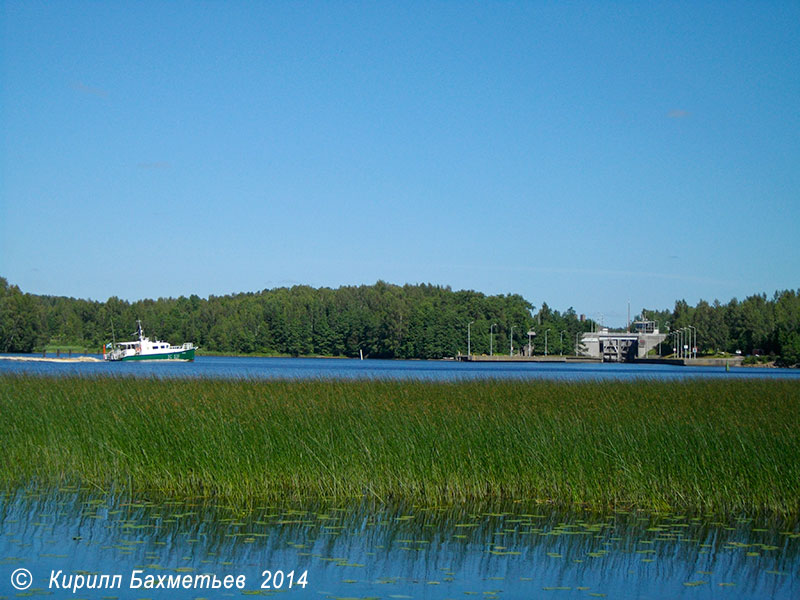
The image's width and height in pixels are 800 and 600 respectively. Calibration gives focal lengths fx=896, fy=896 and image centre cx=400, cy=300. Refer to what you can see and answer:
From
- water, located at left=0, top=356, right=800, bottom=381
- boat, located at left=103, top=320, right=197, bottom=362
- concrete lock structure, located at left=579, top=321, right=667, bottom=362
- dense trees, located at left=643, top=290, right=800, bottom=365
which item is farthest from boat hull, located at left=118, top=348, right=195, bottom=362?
concrete lock structure, located at left=579, top=321, right=667, bottom=362

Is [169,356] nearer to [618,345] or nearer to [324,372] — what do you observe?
[324,372]

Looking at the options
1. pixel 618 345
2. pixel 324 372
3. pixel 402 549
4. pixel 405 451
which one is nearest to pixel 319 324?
pixel 618 345

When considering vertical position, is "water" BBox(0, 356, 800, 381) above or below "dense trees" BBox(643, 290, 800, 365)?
below

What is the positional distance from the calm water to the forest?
119 m

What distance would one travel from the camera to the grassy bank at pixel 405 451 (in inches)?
543

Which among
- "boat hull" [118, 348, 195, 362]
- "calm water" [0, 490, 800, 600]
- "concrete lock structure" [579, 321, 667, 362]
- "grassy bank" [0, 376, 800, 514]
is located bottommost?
"calm water" [0, 490, 800, 600]

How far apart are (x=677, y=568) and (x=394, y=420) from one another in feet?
21.1

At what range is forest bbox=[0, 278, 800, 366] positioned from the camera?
462ft

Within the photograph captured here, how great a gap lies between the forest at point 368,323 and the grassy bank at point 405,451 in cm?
11460

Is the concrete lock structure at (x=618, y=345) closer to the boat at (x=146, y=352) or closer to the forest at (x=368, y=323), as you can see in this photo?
the forest at (x=368, y=323)

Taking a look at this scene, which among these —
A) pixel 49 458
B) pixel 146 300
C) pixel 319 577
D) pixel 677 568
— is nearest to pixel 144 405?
pixel 49 458

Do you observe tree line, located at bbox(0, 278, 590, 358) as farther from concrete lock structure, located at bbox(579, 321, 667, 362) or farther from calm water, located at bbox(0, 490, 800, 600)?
calm water, located at bbox(0, 490, 800, 600)

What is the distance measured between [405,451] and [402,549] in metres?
3.73

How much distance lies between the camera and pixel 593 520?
12.7 metres
